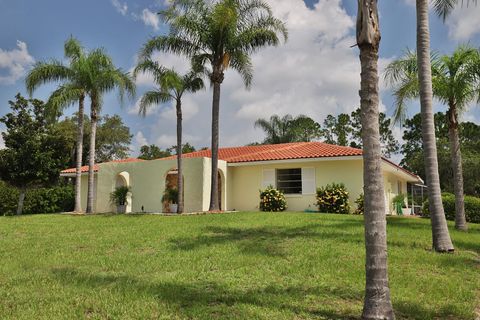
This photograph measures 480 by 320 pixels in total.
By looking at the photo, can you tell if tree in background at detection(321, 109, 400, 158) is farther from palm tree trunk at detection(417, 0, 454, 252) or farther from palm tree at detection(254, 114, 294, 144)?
palm tree trunk at detection(417, 0, 454, 252)

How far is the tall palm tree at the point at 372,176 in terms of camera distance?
5.00 metres

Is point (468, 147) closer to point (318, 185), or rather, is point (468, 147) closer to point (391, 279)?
point (318, 185)

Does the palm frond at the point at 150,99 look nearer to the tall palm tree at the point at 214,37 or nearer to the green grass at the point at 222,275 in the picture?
the tall palm tree at the point at 214,37

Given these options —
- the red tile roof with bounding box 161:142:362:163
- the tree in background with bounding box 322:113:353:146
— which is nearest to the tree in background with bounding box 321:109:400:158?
the tree in background with bounding box 322:113:353:146

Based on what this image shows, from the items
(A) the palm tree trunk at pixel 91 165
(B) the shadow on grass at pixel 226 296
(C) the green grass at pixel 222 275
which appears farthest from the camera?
(A) the palm tree trunk at pixel 91 165

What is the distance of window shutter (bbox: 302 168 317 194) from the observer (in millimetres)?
21766

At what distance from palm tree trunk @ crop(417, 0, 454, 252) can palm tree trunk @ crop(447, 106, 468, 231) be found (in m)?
4.63

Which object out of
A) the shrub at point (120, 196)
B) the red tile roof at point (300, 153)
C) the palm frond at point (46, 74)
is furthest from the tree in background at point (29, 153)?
the red tile roof at point (300, 153)

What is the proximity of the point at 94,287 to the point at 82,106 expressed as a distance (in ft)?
59.4

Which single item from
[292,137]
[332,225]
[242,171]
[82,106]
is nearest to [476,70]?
[332,225]

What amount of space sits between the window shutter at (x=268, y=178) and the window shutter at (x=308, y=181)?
5.30 feet

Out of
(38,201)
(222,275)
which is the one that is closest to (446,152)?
(38,201)

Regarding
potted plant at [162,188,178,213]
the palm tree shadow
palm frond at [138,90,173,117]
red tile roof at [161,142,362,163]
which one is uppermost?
palm frond at [138,90,173,117]

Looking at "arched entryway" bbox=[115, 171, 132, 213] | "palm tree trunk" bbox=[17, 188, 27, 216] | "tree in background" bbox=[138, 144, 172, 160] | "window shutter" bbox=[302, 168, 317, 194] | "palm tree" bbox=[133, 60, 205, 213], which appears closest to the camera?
"palm tree" bbox=[133, 60, 205, 213]
